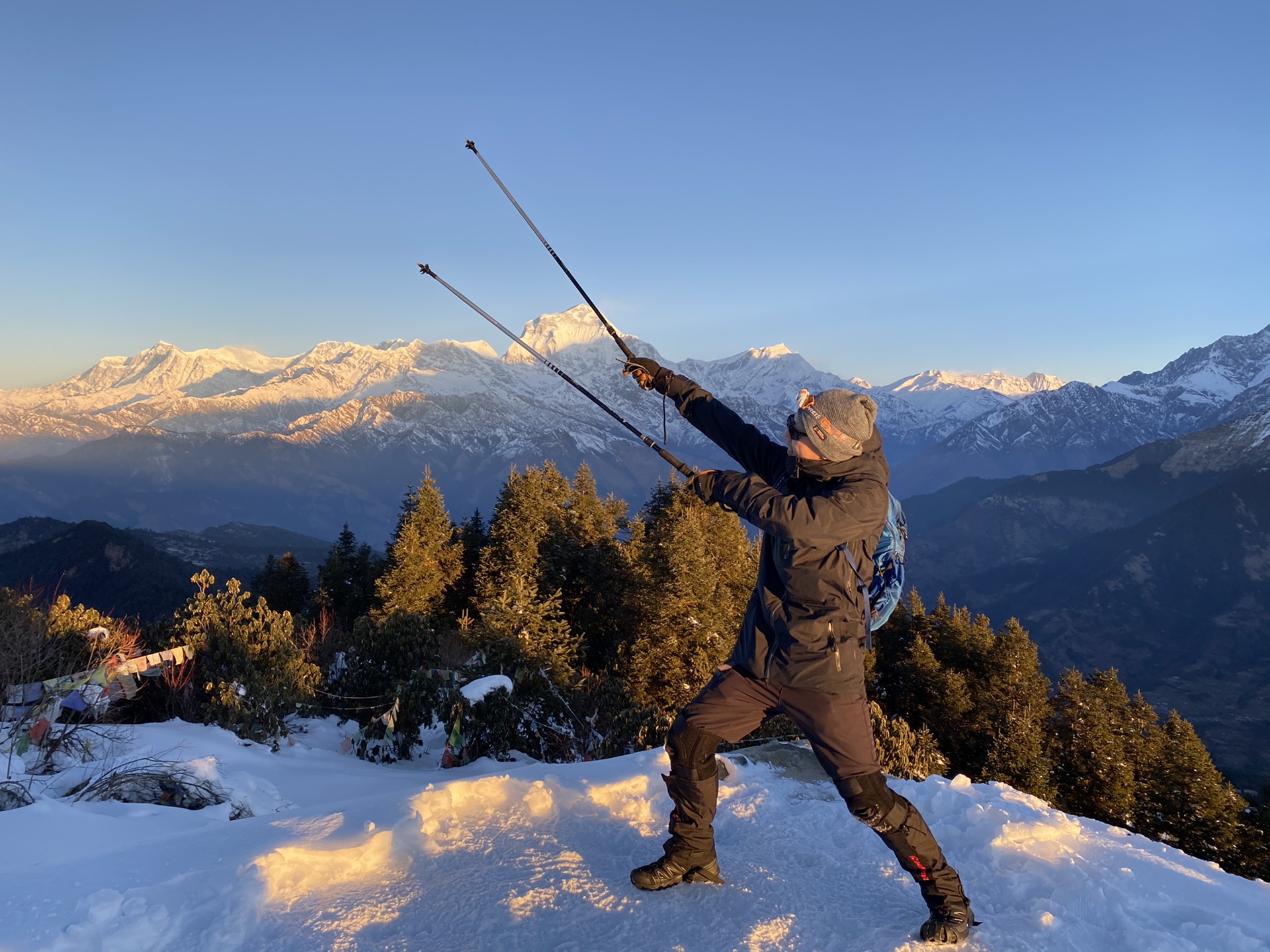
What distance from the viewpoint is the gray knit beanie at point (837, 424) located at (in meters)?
3.66

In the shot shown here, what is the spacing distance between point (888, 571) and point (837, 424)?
0.93m

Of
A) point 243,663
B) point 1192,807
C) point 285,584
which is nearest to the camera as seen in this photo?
point 243,663

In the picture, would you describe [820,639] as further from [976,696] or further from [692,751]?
[976,696]

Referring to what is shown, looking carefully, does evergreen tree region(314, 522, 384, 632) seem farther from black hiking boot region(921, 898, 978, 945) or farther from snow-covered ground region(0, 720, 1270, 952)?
black hiking boot region(921, 898, 978, 945)

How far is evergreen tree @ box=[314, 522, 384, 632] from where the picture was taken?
37.3 metres

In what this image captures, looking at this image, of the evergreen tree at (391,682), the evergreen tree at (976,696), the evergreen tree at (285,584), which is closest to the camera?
the evergreen tree at (391,682)

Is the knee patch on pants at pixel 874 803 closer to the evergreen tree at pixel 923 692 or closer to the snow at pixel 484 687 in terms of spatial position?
the snow at pixel 484 687

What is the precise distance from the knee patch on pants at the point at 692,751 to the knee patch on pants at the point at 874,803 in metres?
0.70

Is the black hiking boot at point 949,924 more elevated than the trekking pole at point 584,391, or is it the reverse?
the trekking pole at point 584,391

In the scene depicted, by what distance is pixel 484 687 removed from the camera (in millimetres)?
9938

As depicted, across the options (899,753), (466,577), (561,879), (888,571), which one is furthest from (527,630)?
(466,577)

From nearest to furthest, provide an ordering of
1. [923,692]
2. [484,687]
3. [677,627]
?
[484,687], [677,627], [923,692]

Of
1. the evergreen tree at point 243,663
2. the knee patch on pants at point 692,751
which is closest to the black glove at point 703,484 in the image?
the knee patch on pants at point 692,751

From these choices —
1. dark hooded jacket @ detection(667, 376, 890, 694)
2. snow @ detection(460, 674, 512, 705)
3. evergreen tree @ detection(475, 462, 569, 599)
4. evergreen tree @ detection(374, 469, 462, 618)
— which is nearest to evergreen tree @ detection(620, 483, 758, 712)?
evergreen tree @ detection(475, 462, 569, 599)
